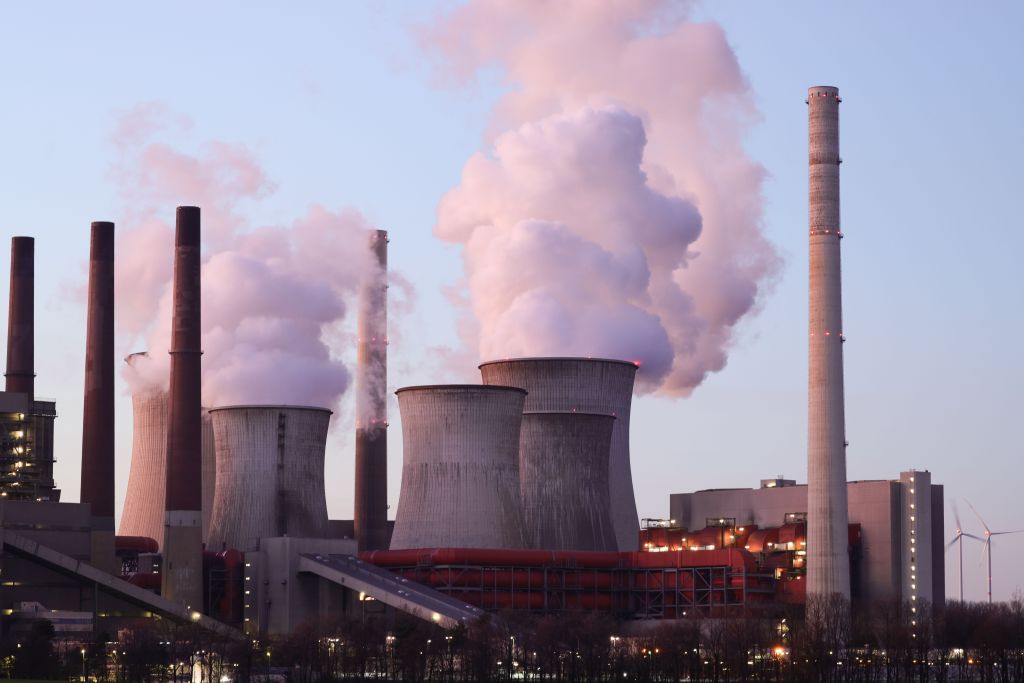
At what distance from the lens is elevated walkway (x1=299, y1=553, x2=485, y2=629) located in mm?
61344

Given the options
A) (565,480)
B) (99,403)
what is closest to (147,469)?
(99,403)

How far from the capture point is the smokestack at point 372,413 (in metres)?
81.6

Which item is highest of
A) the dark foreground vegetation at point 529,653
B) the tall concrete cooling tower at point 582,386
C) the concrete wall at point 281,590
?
the tall concrete cooling tower at point 582,386

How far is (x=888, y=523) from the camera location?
67812mm

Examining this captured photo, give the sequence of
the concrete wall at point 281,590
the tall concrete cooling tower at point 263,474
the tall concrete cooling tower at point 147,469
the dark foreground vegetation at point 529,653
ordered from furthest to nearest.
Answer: the tall concrete cooling tower at point 147,469 < the tall concrete cooling tower at point 263,474 < the concrete wall at point 281,590 < the dark foreground vegetation at point 529,653

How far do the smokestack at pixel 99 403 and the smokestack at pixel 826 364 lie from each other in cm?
2246

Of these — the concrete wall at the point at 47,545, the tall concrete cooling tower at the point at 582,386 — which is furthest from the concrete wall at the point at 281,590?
the tall concrete cooling tower at the point at 582,386

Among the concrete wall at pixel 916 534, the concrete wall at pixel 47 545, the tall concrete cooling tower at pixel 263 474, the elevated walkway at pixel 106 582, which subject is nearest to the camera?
the elevated walkway at pixel 106 582

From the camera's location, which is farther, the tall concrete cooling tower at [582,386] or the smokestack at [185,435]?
the tall concrete cooling tower at [582,386]

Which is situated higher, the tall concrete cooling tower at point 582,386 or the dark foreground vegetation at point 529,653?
the tall concrete cooling tower at point 582,386

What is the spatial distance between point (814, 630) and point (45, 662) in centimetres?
2069

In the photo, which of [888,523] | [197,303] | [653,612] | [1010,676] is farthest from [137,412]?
[1010,676]

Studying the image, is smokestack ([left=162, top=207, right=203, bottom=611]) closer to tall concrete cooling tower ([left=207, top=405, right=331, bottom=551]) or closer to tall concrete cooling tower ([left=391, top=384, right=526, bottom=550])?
tall concrete cooling tower ([left=207, top=405, right=331, bottom=551])

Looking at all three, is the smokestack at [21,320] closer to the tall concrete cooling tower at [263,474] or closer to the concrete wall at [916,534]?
the tall concrete cooling tower at [263,474]
